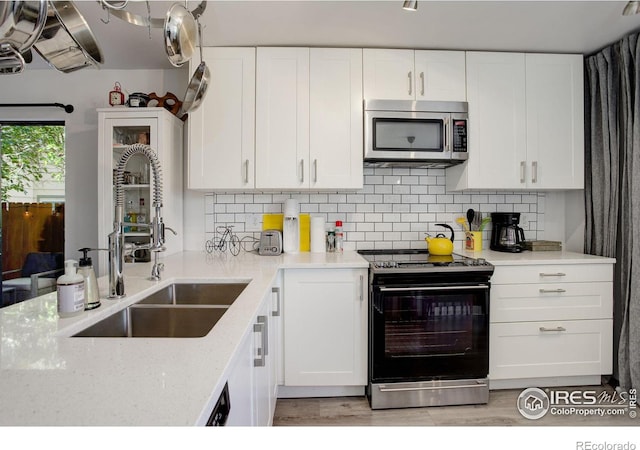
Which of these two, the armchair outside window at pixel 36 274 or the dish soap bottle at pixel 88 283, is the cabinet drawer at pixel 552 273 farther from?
the armchair outside window at pixel 36 274

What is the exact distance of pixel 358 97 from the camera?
2.45m

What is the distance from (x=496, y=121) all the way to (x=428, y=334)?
162 centimetres

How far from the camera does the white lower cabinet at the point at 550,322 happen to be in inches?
89.5

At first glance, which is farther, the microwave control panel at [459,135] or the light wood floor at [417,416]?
the microwave control panel at [459,135]

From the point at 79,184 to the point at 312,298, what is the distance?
2.16 meters

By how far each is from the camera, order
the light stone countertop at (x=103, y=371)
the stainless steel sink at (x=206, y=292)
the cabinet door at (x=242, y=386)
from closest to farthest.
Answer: the light stone countertop at (x=103, y=371) → the cabinet door at (x=242, y=386) → the stainless steel sink at (x=206, y=292)

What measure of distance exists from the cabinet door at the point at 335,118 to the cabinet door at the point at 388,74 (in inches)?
2.5

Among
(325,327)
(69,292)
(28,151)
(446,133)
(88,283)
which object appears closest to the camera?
(69,292)

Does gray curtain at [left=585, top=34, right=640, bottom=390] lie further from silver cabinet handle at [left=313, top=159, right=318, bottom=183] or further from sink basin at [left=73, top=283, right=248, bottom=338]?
sink basin at [left=73, top=283, right=248, bottom=338]

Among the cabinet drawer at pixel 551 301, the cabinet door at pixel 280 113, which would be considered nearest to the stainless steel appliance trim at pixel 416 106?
the cabinet door at pixel 280 113

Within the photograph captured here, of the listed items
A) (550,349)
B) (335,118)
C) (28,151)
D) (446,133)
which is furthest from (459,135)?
(28,151)

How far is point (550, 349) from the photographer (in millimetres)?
2311
